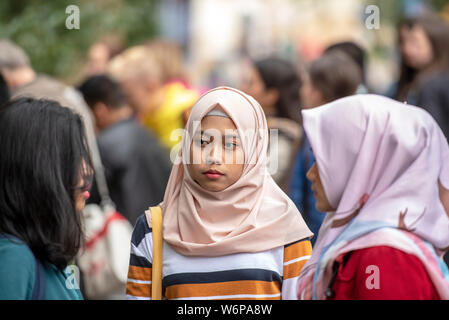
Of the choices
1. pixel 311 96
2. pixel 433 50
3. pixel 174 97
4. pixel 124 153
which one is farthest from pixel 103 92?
pixel 433 50

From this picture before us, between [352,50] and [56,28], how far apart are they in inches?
117

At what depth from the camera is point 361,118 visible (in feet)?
8.47

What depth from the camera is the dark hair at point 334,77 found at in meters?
4.30

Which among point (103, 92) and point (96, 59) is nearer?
point (103, 92)

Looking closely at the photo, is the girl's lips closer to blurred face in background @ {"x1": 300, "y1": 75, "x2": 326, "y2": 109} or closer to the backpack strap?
the backpack strap

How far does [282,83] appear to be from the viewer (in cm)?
521

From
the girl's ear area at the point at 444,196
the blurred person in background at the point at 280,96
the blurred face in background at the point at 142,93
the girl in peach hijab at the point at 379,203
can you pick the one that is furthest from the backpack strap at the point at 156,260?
the blurred face in background at the point at 142,93

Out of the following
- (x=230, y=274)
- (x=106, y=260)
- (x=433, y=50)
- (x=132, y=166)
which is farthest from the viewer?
(x=132, y=166)

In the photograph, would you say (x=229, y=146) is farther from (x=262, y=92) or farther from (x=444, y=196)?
(x=262, y=92)

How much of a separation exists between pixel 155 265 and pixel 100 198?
252cm

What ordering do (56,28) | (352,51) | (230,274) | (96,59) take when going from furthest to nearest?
1. (96,59)
2. (56,28)
3. (352,51)
4. (230,274)

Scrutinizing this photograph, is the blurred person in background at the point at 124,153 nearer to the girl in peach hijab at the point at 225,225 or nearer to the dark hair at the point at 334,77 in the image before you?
the dark hair at the point at 334,77

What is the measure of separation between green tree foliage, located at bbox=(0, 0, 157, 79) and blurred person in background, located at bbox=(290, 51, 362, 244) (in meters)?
2.70
